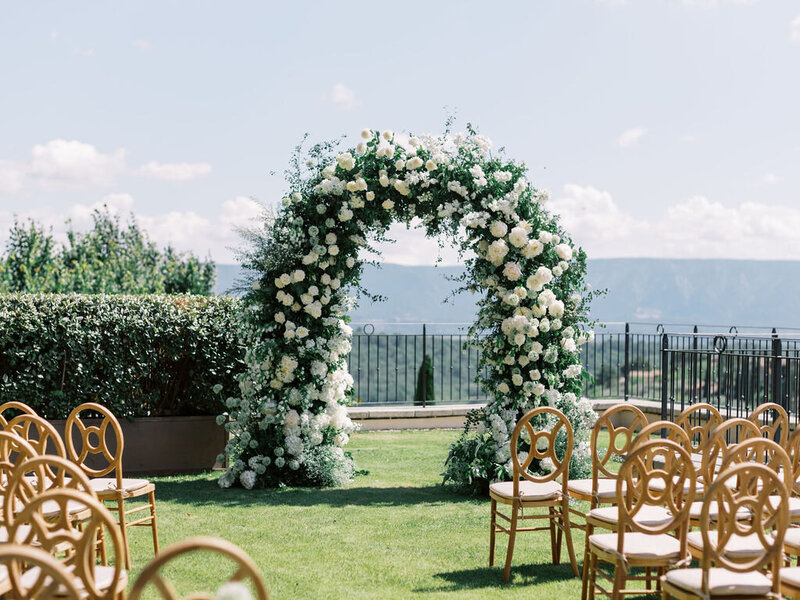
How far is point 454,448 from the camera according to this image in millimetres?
7367

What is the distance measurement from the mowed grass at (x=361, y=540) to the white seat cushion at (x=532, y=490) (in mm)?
468

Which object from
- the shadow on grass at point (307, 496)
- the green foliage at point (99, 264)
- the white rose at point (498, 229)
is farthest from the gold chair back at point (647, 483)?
the green foliage at point (99, 264)

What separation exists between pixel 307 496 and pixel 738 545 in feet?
14.0

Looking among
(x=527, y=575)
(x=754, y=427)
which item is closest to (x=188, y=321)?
(x=527, y=575)

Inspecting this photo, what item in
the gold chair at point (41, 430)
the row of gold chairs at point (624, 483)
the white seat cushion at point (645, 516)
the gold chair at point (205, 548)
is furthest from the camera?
the gold chair at point (41, 430)

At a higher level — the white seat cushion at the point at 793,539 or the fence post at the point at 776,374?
the fence post at the point at 776,374

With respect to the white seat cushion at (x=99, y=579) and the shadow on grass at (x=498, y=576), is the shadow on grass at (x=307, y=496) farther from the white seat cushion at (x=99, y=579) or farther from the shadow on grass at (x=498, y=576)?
the white seat cushion at (x=99, y=579)

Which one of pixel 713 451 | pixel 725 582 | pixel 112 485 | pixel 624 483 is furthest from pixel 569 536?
pixel 112 485

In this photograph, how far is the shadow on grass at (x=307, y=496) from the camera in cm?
674

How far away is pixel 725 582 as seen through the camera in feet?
9.86

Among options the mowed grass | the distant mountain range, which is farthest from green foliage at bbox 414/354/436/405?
the distant mountain range

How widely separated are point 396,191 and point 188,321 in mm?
2509

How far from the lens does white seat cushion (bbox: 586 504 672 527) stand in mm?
3835

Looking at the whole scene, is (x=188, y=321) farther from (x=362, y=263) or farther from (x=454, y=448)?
(x=454, y=448)
